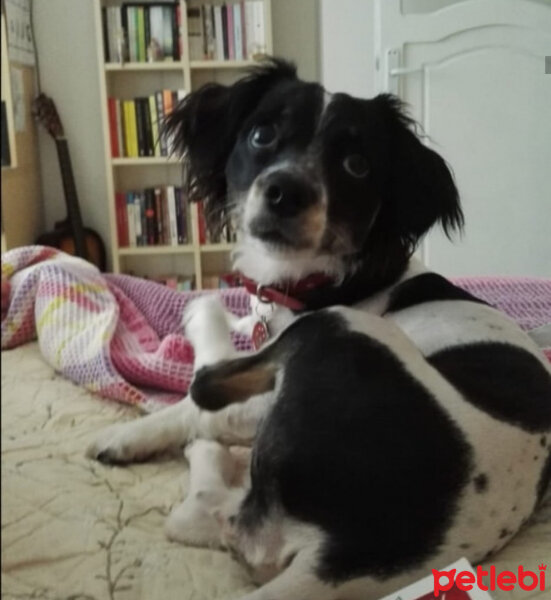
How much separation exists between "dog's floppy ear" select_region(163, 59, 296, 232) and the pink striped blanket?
188mm

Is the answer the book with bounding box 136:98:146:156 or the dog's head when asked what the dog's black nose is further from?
the book with bounding box 136:98:146:156

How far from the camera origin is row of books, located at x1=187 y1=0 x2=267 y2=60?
36.2 inches

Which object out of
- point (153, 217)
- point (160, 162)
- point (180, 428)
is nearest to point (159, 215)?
point (153, 217)

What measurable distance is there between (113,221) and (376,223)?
0.36m

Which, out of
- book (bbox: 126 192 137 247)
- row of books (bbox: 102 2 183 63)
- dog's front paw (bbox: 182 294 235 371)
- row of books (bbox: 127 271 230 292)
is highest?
row of books (bbox: 102 2 183 63)

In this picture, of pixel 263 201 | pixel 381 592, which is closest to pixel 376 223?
pixel 263 201

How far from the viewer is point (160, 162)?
3.64 ft

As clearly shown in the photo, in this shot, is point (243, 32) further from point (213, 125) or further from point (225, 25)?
point (213, 125)

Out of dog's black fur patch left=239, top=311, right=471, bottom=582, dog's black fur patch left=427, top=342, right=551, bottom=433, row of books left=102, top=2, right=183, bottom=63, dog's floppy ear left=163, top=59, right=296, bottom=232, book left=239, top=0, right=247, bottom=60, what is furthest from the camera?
dog's floppy ear left=163, top=59, right=296, bottom=232

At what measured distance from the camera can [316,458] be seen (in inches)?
24.7

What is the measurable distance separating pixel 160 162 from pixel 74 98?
0.94 feet

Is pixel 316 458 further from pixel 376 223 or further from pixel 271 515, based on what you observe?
pixel 376 223

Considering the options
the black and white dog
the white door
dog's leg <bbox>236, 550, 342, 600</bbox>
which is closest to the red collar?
the black and white dog

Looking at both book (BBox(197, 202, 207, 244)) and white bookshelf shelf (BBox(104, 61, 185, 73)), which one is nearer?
white bookshelf shelf (BBox(104, 61, 185, 73))
